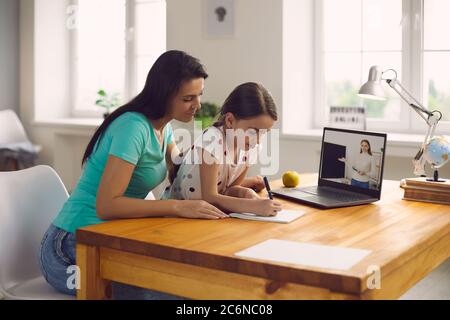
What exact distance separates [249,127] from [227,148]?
0.37 feet

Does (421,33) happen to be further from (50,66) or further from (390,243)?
(50,66)

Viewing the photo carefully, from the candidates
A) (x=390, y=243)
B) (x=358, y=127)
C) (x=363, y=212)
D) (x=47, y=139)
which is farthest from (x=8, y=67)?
(x=390, y=243)

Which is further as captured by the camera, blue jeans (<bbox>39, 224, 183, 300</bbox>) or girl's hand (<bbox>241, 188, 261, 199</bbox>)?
girl's hand (<bbox>241, 188, 261, 199</bbox>)

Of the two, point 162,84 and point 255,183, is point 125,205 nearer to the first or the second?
point 162,84

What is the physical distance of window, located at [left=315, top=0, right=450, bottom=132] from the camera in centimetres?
379

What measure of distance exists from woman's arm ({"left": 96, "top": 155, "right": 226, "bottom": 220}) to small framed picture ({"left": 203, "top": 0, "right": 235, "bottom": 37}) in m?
2.44

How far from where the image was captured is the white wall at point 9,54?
5.40m

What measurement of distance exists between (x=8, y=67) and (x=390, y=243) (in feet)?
14.8

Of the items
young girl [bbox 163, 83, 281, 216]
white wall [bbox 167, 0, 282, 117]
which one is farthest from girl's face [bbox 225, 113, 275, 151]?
white wall [bbox 167, 0, 282, 117]

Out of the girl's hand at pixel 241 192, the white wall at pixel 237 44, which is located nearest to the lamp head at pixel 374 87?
the girl's hand at pixel 241 192

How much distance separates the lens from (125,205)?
1890 millimetres

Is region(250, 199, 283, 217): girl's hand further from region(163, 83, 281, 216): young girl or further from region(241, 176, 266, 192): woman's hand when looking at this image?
region(241, 176, 266, 192): woman's hand

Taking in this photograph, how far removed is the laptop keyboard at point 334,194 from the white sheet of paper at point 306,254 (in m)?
0.63

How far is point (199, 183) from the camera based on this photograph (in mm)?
2158
